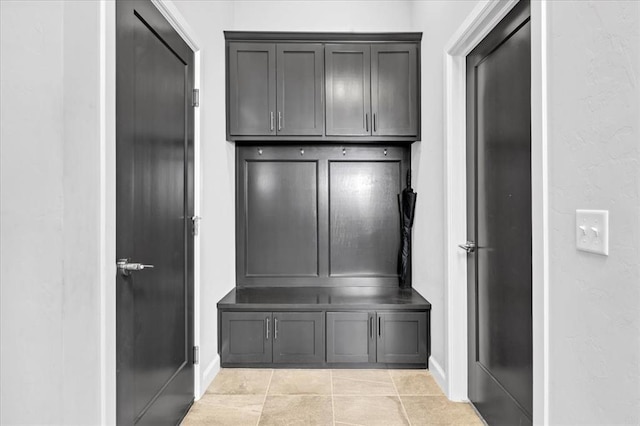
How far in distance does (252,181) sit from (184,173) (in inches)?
48.2

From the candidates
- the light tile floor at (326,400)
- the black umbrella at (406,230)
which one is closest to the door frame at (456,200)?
the light tile floor at (326,400)

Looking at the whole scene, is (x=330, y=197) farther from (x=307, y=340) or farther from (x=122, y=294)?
(x=122, y=294)

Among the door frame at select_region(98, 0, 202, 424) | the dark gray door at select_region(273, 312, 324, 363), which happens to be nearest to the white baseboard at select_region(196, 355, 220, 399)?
the dark gray door at select_region(273, 312, 324, 363)

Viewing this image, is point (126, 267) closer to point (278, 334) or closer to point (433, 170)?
point (278, 334)

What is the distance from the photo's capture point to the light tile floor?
2213mm

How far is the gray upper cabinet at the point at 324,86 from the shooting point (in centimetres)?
317

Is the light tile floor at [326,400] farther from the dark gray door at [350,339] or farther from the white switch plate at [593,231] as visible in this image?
the white switch plate at [593,231]

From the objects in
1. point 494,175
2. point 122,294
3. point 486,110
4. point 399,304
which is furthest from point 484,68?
point 122,294

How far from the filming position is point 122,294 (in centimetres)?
152

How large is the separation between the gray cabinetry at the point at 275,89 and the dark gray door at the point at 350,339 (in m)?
1.46

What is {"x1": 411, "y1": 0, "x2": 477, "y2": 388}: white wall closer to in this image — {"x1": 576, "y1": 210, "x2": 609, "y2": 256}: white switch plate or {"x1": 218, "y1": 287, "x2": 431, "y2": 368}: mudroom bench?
{"x1": 218, "y1": 287, "x2": 431, "y2": 368}: mudroom bench

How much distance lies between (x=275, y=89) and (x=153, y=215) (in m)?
1.71

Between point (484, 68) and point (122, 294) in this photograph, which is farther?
point (484, 68)

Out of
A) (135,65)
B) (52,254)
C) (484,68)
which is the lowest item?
(52,254)
